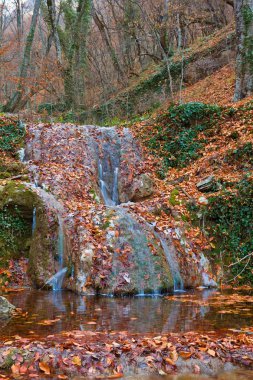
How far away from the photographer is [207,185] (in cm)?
1088

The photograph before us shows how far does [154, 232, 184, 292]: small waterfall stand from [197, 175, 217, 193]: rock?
2545 mm

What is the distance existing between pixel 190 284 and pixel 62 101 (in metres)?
16.4

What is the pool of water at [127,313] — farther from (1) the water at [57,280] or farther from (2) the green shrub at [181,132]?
(2) the green shrub at [181,132]

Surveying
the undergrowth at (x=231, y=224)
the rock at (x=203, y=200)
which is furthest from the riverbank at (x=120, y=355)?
the rock at (x=203, y=200)

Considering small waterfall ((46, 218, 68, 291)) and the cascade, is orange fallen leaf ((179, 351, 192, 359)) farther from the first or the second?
small waterfall ((46, 218, 68, 291))

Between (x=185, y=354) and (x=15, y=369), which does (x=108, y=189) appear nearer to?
(x=185, y=354)

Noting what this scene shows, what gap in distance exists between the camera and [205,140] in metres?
13.7

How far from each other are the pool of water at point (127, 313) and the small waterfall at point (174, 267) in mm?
497

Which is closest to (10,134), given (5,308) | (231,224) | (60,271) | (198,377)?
(60,271)

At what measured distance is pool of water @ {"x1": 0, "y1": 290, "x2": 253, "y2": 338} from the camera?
17.1 feet

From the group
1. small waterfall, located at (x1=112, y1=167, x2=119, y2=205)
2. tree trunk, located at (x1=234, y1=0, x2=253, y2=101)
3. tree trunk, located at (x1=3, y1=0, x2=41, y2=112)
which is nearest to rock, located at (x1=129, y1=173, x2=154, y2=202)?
small waterfall, located at (x1=112, y1=167, x2=119, y2=205)

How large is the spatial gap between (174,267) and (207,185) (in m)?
3.10

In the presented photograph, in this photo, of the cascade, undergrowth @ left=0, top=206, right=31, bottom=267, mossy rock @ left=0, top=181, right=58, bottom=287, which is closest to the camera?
mossy rock @ left=0, top=181, right=58, bottom=287

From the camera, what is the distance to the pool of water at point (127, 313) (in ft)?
17.1
